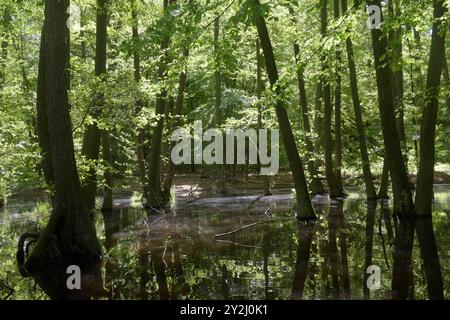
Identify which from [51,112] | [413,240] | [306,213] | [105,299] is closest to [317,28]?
[306,213]

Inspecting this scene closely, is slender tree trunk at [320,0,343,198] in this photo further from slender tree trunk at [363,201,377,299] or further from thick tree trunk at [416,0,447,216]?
thick tree trunk at [416,0,447,216]

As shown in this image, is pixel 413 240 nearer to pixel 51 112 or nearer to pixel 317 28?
pixel 51 112

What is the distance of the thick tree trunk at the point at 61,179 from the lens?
9047 millimetres

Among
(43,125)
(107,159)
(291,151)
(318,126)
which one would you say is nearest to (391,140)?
(291,151)

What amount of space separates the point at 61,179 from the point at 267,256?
4.17m

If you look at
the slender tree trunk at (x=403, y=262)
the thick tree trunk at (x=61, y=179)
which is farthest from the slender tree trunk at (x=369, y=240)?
the thick tree trunk at (x=61, y=179)

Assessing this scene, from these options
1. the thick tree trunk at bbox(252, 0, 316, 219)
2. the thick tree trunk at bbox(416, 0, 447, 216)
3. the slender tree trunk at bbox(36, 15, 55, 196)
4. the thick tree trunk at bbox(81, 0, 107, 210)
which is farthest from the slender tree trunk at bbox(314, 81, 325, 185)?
the slender tree trunk at bbox(36, 15, 55, 196)

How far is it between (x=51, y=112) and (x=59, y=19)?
5.93 ft

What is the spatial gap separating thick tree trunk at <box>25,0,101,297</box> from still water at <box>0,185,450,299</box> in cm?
64

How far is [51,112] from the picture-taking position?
9.25 m

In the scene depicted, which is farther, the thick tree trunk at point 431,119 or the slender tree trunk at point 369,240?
the thick tree trunk at point 431,119

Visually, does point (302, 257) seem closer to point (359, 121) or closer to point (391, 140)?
point (391, 140)

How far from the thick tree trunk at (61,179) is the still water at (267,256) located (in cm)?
64

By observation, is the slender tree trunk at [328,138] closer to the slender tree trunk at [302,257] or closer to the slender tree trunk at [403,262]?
the slender tree trunk at [302,257]
